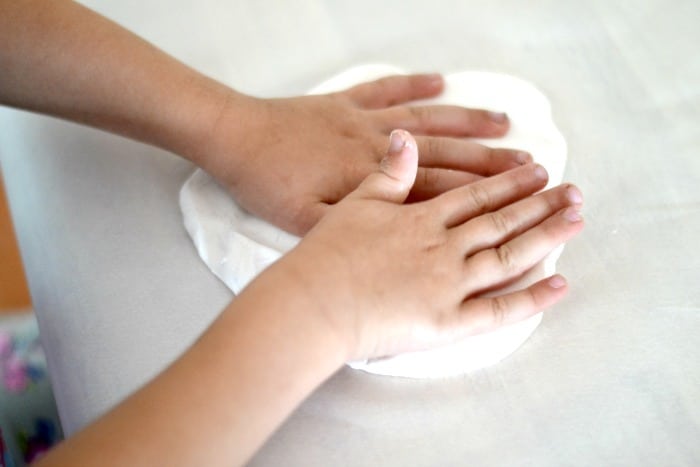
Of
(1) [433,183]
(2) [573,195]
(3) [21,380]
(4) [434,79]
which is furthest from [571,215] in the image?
(3) [21,380]

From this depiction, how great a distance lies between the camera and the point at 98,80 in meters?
0.60

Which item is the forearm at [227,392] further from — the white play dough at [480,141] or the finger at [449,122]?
the finger at [449,122]

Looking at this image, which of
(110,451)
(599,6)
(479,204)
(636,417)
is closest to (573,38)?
(599,6)

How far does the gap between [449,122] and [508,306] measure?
0.21 m

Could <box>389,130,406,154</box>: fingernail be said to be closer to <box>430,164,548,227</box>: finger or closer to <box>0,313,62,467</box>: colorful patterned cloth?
<box>430,164,548,227</box>: finger

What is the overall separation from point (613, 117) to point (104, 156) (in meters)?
0.50

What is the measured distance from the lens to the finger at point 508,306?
51 centimetres

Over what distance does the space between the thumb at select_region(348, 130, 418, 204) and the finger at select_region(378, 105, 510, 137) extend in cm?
12

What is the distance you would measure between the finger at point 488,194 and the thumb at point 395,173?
0.10ft

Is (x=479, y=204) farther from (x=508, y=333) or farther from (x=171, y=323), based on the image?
(x=171, y=323)

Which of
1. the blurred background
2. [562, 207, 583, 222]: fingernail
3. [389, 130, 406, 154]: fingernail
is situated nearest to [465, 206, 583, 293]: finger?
[562, 207, 583, 222]: fingernail

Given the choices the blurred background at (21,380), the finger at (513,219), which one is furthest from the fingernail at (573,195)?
the blurred background at (21,380)

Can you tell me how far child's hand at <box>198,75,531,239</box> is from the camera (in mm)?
A: 583

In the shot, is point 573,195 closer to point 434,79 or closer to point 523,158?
point 523,158
